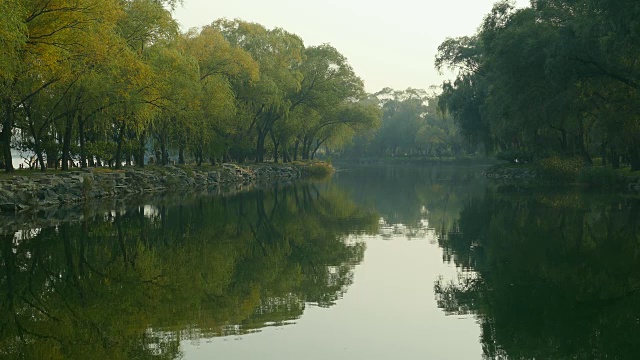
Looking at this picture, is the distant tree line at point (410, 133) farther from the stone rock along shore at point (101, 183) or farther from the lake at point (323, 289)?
the lake at point (323, 289)

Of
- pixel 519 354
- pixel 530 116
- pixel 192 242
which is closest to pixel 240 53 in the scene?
pixel 530 116

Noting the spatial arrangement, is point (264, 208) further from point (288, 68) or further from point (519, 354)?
point (288, 68)

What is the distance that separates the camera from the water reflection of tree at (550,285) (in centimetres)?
887

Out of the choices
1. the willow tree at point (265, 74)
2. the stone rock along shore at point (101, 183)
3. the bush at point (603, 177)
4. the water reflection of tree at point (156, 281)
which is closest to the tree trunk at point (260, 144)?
the willow tree at point (265, 74)

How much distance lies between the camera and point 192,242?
18719 millimetres

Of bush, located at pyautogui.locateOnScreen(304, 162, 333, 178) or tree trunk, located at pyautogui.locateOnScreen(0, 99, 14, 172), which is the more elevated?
tree trunk, located at pyautogui.locateOnScreen(0, 99, 14, 172)

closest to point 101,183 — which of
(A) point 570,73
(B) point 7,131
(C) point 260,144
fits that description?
(B) point 7,131

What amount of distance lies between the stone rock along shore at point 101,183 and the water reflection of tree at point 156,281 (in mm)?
6072

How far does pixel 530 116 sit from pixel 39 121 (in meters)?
28.6

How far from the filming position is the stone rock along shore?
94.5 feet

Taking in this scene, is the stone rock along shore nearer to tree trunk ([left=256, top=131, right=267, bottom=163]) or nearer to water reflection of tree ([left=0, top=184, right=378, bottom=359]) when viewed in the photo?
water reflection of tree ([left=0, top=184, right=378, bottom=359])

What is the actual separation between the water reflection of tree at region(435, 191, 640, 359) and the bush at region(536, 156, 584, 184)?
22326 millimetres

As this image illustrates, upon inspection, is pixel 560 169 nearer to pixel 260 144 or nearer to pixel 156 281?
pixel 260 144

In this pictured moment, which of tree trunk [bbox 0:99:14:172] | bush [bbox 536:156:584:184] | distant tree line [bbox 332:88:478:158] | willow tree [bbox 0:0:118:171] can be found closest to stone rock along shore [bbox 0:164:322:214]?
tree trunk [bbox 0:99:14:172]
